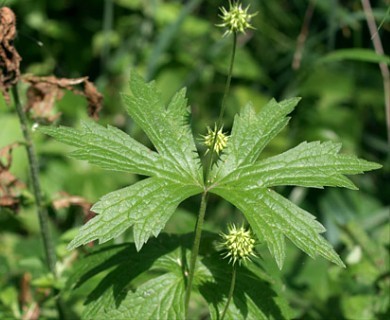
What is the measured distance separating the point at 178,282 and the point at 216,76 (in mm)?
3141

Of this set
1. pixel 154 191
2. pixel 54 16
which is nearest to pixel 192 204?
pixel 54 16

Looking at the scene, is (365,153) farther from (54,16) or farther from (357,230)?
(54,16)

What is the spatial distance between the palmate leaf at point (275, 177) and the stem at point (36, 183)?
0.73 meters

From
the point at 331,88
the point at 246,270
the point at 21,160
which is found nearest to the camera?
the point at 246,270

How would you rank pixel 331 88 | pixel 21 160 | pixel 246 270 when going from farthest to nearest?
pixel 331 88, pixel 21 160, pixel 246 270

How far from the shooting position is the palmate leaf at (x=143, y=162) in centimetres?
Result: 166

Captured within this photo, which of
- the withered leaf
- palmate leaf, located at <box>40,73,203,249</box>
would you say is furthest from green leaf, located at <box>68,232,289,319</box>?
the withered leaf

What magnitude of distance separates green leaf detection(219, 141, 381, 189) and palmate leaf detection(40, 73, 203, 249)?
0.44 feet

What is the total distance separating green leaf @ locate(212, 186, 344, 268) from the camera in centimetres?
166

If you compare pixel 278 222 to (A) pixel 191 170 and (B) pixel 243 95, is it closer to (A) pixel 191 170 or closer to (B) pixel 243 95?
(A) pixel 191 170

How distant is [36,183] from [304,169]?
3.15ft

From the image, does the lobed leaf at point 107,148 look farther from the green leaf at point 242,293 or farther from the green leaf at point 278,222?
the green leaf at point 242,293

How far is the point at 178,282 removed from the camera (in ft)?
6.11

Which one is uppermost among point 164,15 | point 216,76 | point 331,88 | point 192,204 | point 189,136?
point 164,15
